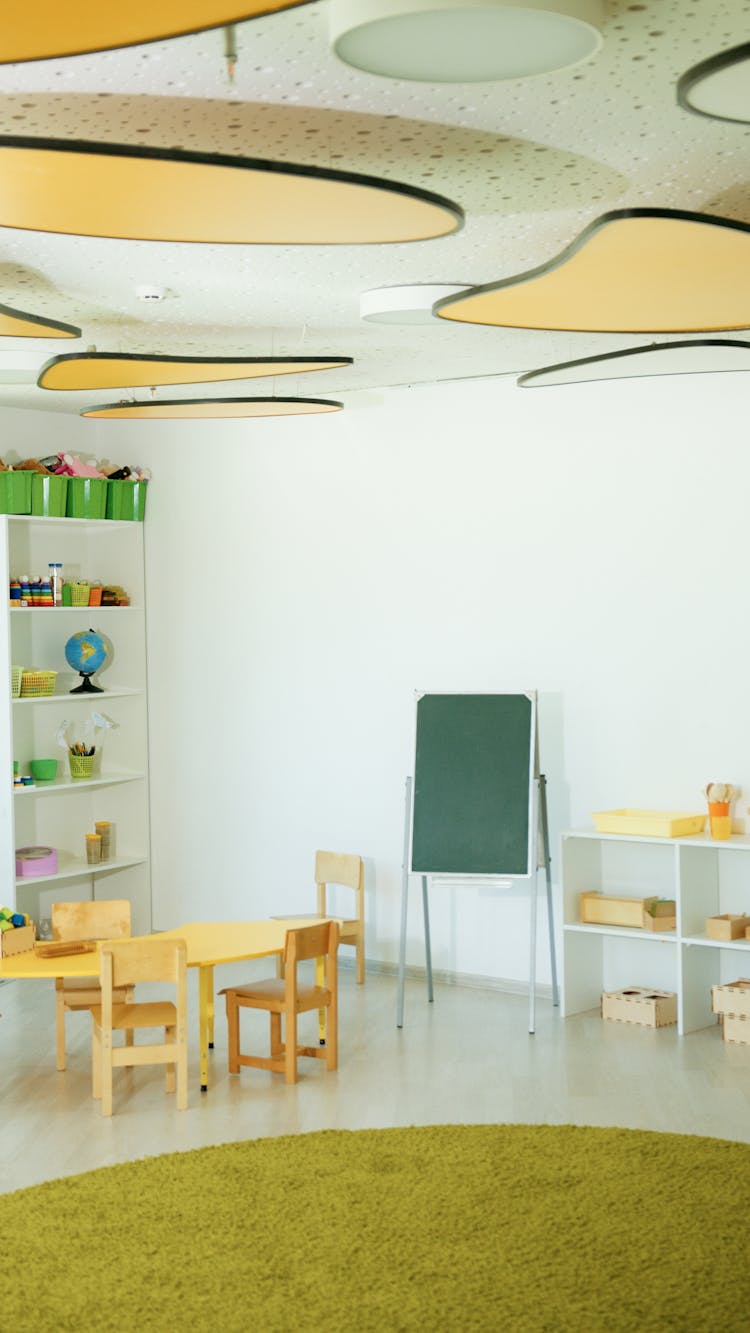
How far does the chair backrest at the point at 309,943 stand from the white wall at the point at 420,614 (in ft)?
4.52

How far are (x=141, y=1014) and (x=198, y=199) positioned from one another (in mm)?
3480

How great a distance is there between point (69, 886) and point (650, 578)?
13.8ft

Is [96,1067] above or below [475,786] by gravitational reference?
below

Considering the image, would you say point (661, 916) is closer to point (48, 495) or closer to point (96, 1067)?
point (96, 1067)

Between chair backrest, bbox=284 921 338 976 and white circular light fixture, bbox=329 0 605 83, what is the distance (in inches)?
146

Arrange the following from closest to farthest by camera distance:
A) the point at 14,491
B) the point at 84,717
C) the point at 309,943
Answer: the point at 309,943 < the point at 14,491 < the point at 84,717

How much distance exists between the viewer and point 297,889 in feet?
27.4

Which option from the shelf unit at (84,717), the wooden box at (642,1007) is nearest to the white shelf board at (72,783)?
the shelf unit at (84,717)

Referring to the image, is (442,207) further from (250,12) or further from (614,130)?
(250,12)

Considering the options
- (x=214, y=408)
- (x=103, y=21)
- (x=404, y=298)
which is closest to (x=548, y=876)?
(x=214, y=408)

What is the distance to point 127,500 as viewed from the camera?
8.79m

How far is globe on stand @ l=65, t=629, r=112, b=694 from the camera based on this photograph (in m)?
8.60

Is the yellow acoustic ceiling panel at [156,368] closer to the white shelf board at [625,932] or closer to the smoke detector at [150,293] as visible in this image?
the smoke detector at [150,293]

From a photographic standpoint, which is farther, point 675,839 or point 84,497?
point 84,497
